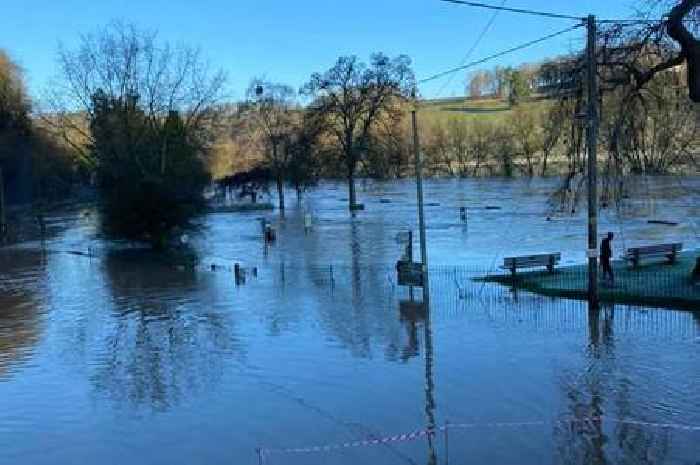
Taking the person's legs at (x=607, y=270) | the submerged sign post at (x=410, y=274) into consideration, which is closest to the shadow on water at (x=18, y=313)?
the submerged sign post at (x=410, y=274)

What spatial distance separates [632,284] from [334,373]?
1209cm

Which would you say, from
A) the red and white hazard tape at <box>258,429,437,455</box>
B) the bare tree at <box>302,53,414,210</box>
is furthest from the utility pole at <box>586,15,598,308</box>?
the bare tree at <box>302,53,414,210</box>

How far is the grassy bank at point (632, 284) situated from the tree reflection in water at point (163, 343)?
31.0 feet

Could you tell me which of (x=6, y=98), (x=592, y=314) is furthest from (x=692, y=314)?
(x=6, y=98)

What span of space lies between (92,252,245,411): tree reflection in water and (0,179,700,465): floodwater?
75 millimetres

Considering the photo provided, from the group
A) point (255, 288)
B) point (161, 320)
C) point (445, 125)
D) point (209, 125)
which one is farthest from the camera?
point (445, 125)

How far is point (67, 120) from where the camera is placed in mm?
57406

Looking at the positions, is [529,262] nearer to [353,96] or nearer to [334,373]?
[334,373]

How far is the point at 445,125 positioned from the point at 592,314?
170499 millimetres

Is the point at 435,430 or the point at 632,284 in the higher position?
the point at 632,284

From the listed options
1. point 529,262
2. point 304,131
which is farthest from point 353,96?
point 529,262

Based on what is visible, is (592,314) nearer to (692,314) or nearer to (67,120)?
(692,314)

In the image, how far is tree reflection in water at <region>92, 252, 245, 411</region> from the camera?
52.2 ft

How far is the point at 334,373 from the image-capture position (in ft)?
53.6
